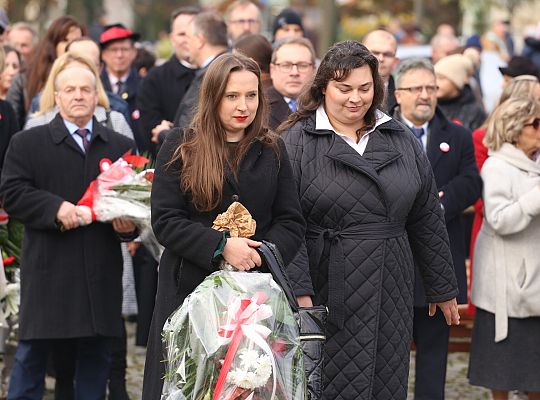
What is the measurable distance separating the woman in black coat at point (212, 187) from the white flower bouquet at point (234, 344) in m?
0.24

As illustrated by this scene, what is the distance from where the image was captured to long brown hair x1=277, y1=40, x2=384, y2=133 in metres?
6.05

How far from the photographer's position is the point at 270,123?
7.53 metres

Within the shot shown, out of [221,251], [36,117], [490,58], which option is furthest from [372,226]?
[490,58]

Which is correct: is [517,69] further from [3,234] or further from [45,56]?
[3,234]

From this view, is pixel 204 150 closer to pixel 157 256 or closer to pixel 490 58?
pixel 157 256

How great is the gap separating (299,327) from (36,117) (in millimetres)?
3138

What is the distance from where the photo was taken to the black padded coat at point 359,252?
6.02 metres

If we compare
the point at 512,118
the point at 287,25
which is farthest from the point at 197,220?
the point at 287,25

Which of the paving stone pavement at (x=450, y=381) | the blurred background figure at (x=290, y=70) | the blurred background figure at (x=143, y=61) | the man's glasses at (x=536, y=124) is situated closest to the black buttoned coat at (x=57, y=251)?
the blurred background figure at (x=290, y=70)

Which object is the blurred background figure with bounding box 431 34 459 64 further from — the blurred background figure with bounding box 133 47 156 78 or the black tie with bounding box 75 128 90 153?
the black tie with bounding box 75 128 90 153

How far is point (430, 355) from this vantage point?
8.00 metres

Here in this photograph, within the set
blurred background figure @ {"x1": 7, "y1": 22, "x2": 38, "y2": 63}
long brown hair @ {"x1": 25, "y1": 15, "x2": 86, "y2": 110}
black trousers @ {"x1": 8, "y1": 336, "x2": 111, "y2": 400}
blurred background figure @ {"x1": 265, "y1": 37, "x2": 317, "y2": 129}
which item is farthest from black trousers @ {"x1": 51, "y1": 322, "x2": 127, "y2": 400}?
blurred background figure @ {"x1": 7, "y1": 22, "x2": 38, "y2": 63}

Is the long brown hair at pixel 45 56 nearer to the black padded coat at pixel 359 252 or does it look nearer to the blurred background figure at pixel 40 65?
the blurred background figure at pixel 40 65

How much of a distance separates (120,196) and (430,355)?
235cm
